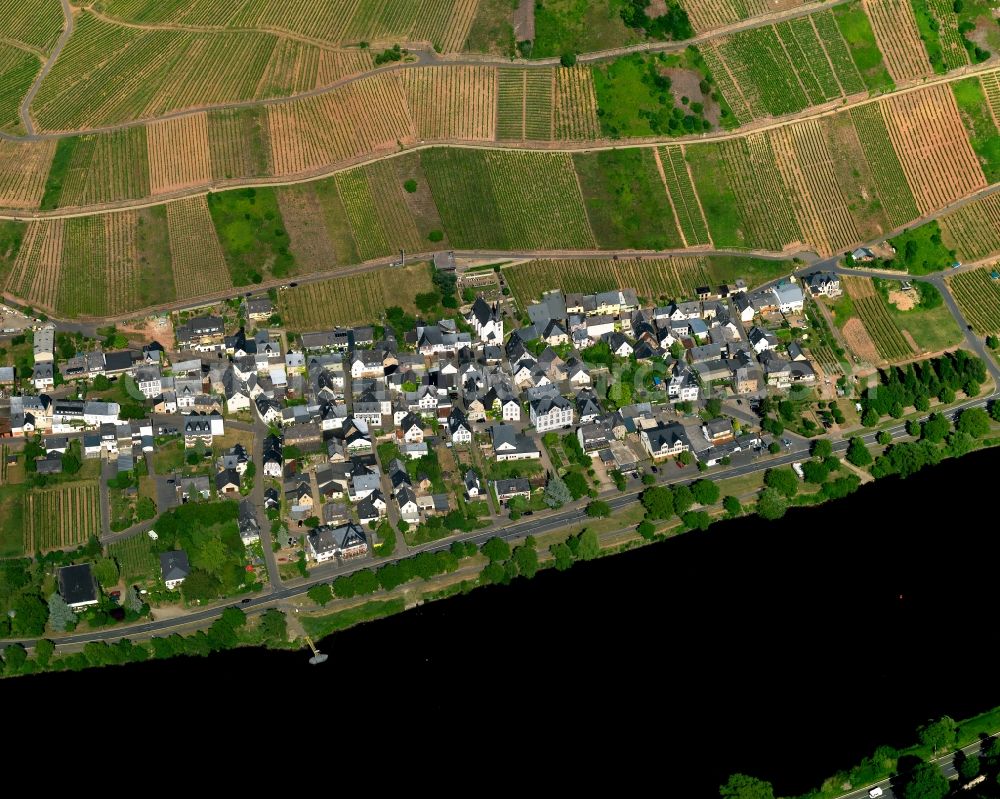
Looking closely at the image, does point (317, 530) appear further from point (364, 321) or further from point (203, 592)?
point (364, 321)

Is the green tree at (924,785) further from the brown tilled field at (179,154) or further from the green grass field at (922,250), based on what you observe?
the brown tilled field at (179,154)

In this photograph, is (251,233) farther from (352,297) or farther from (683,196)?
(683,196)

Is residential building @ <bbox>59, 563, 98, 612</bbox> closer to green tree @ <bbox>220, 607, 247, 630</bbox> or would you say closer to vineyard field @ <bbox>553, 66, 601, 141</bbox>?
green tree @ <bbox>220, 607, 247, 630</bbox>

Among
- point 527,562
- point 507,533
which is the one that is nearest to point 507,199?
point 507,533

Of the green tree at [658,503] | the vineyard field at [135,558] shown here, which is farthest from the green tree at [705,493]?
the vineyard field at [135,558]

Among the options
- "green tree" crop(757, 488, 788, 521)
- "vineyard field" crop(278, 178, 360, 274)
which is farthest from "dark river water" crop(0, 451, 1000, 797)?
"vineyard field" crop(278, 178, 360, 274)
